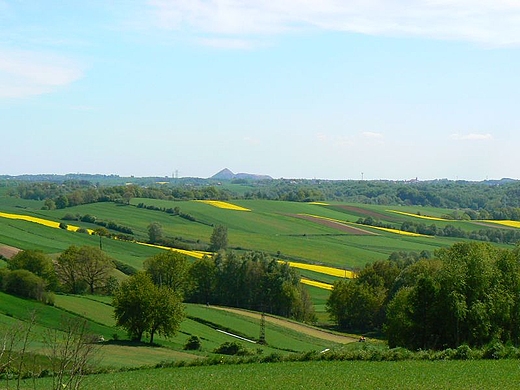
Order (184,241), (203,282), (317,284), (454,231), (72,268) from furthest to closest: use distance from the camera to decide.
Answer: (454,231) → (184,241) → (317,284) → (203,282) → (72,268)

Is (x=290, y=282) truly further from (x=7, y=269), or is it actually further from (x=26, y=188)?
(x=26, y=188)

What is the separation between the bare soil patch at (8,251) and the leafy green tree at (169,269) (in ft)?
46.9

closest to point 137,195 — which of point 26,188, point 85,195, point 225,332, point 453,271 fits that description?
point 85,195

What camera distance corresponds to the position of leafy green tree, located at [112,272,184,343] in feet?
151

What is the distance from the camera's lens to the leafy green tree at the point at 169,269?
229ft

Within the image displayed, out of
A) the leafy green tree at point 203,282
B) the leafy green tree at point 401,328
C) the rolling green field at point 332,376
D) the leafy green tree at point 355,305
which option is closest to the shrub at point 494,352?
the rolling green field at point 332,376

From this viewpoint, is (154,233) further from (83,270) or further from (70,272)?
(70,272)

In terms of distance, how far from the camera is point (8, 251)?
72688mm

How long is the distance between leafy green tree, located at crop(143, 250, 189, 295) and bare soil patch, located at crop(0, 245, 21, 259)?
562 inches

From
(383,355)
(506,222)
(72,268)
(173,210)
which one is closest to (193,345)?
(383,355)

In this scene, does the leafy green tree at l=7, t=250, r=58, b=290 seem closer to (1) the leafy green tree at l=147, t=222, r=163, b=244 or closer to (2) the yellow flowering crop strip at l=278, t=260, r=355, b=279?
(2) the yellow flowering crop strip at l=278, t=260, r=355, b=279

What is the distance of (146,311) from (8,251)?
33055 mm

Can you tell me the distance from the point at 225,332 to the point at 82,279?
21.4 m

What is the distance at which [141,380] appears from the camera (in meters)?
27.0
